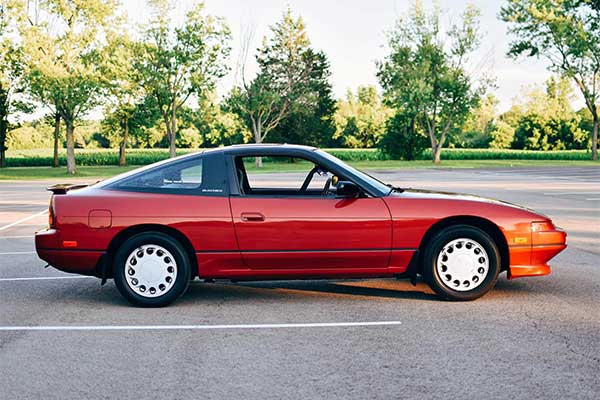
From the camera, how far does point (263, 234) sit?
6.34 m

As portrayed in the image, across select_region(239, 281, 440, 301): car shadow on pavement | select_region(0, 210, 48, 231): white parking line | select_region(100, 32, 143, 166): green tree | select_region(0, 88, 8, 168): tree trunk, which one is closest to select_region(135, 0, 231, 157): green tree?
select_region(100, 32, 143, 166): green tree

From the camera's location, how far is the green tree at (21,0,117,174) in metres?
43.0

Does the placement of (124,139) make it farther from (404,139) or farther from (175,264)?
(175,264)

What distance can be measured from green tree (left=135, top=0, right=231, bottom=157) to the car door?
48.2m

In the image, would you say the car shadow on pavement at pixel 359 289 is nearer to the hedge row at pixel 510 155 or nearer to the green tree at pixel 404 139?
the green tree at pixel 404 139

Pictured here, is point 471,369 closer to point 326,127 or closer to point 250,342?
point 250,342

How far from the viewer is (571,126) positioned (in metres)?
85.7

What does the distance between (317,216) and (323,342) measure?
1.44 m

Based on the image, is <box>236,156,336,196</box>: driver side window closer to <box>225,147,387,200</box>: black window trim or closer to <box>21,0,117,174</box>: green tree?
<box>225,147,387,200</box>: black window trim

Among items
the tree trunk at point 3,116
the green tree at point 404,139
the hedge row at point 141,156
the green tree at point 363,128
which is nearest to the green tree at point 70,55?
the tree trunk at point 3,116

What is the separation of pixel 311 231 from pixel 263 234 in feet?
1.45

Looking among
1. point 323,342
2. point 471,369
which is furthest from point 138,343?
point 471,369

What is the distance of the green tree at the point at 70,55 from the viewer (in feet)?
141

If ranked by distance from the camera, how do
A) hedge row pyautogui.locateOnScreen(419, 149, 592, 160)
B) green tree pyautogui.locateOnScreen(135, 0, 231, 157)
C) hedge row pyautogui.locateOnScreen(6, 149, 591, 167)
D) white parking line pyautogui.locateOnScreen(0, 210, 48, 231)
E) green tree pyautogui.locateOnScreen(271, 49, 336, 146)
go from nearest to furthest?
white parking line pyautogui.locateOnScreen(0, 210, 48, 231) < green tree pyautogui.locateOnScreen(135, 0, 231, 157) < hedge row pyautogui.locateOnScreen(6, 149, 591, 167) < hedge row pyautogui.locateOnScreen(419, 149, 592, 160) < green tree pyautogui.locateOnScreen(271, 49, 336, 146)
